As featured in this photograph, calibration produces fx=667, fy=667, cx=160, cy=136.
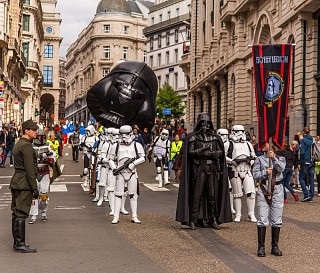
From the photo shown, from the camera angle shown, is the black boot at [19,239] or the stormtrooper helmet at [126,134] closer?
the black boot at [19,239]

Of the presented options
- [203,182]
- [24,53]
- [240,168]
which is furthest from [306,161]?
[24,53]

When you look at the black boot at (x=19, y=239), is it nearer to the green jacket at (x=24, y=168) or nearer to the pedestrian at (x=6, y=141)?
the green jacket at (x=24, y=168)

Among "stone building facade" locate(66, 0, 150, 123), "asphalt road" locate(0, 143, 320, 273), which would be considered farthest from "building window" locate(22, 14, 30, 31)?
"asphalt road" locate(0, 143, 320, 273)

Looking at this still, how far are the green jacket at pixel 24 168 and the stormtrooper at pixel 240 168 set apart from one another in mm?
4609

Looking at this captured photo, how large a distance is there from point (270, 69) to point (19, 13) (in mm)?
53329

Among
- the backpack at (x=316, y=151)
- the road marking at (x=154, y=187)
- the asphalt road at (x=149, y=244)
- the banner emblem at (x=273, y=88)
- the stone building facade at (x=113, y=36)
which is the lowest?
the road marking at (x=154, y=187)

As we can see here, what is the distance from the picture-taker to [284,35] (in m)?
31.5

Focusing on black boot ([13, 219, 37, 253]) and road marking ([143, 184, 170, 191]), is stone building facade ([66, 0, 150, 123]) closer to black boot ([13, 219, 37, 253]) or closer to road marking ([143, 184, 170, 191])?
road marking ([143, 184, 170, 191])

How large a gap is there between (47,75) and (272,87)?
10493cm

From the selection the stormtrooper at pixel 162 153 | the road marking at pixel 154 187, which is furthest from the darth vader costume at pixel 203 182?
the stormtrooper at pixel 162 153

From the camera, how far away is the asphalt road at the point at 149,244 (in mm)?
8275

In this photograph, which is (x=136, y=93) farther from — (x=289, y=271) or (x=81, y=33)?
(x=81, y=33)

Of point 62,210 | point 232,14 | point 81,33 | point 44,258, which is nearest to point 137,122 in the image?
point 62,210

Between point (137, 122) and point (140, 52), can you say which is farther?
point (140, 52)
